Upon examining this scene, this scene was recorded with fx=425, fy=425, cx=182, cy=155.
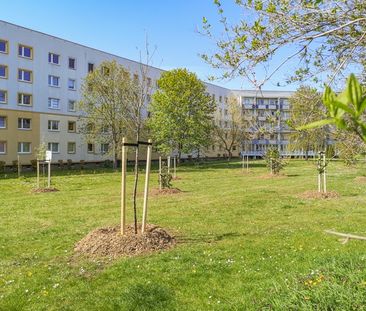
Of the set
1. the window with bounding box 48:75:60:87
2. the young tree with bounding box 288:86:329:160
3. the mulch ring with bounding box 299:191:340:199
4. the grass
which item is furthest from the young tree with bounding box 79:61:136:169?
the young tree with bounding box 288:86:329:160

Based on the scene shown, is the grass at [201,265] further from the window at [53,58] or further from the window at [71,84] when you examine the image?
the window at [71,84]

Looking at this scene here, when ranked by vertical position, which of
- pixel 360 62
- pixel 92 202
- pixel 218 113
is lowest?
pixel 92 202

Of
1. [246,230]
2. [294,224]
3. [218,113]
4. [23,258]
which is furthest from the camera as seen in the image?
[218,113]

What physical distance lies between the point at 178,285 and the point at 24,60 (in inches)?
1722

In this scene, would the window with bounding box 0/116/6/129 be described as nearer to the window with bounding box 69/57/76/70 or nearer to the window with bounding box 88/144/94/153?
the window with bounding box 69/57/76/70

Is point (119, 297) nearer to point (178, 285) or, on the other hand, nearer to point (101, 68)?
point (178, 285)

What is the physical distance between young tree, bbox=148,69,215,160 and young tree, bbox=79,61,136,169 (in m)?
3.55

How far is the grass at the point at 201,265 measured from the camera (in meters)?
5.38

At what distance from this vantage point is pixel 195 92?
49.8 m

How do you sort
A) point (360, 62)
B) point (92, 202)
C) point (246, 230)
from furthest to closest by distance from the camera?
point (92, 202), point (246, 230), point (360, 62)

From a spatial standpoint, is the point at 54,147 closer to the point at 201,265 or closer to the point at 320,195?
the point at 320,195

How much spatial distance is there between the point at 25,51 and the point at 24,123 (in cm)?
769

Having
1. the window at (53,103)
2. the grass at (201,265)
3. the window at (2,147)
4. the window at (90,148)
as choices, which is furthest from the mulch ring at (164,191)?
the window at (90,148)

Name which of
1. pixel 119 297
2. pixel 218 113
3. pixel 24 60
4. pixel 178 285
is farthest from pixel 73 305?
pixel 218 113
